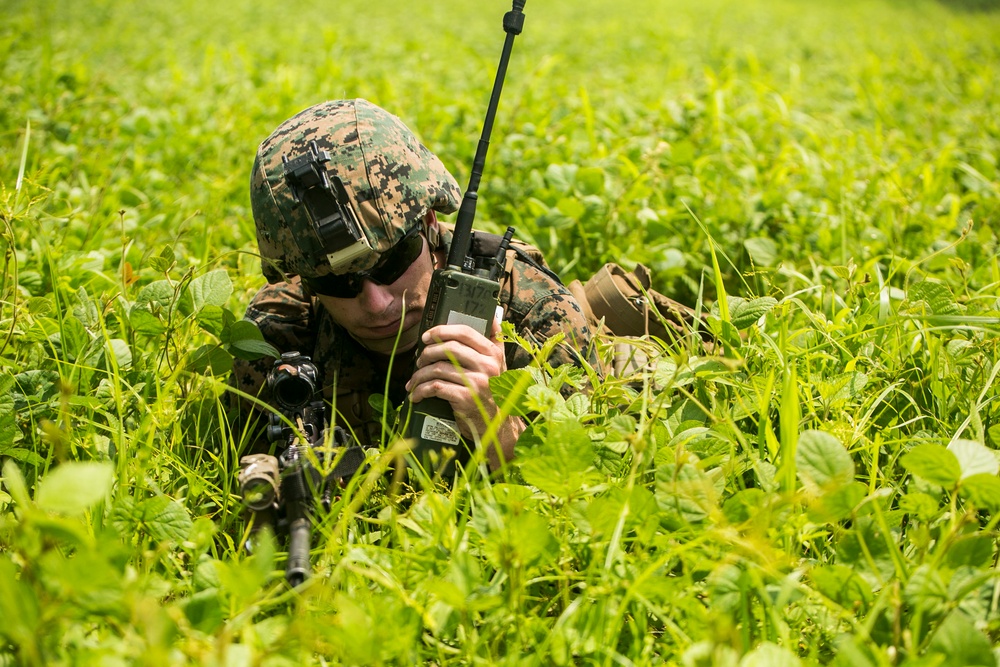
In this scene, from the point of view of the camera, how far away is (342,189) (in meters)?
2.08

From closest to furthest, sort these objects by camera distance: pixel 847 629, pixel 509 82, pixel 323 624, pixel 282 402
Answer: pixel 323 624, pixel 847 629, pixel 282 402, pixel 509 82

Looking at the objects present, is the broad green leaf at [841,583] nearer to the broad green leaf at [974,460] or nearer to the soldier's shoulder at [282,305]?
the broad green leaf at [974,460]

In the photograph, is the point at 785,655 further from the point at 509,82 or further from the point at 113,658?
the point at 509,82

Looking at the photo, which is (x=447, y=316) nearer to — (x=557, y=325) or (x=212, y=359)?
(x=557, y=325)

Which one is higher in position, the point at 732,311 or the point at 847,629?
the point at 732,311

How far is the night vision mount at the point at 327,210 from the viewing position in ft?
6.63

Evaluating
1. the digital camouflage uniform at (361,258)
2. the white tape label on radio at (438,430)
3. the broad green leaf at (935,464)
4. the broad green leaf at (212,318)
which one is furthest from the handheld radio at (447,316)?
the broad green leaf at (935,464)

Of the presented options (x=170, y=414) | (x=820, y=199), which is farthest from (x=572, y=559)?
(x=820, y=199)

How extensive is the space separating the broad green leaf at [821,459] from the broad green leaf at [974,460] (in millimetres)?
235

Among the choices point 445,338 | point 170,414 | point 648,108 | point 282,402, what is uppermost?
point 648,108

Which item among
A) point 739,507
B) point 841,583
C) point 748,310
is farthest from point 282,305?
point 841,583

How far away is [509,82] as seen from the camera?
24.6 ft

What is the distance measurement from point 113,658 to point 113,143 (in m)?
4.00

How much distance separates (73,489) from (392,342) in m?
1.33
